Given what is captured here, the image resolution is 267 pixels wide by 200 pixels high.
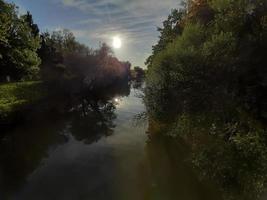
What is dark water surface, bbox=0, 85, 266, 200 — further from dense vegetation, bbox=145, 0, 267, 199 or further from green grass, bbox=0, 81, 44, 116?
dense vegetation, bbox=145, 0, 267, 199

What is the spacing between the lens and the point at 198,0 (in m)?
17.7

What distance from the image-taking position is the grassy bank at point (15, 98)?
23.4 m

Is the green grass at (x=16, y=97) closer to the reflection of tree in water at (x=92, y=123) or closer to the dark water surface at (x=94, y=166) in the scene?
the dark water surface at (x=94, y=166)

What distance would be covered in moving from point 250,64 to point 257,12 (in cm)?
257

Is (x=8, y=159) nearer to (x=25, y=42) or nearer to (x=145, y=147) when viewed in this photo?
(x=145, y=147)

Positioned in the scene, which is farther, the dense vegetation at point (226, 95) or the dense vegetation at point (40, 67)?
the dense vegetation at point (40, 67)

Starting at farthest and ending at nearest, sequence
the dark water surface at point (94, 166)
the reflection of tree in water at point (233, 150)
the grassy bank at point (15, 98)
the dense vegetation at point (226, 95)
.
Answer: the grassy bank at point (15, 98), the dark water surface at point (94, 166), the dense vegetation at point (226, 95), the reflection of tree in water at point (233, 150)

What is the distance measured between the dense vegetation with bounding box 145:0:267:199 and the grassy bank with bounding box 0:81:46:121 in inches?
596

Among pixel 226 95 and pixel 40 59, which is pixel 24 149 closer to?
pixel 226 95

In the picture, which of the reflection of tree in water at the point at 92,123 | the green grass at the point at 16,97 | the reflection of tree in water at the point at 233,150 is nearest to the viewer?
the reflection of tree in water at the point at 233,150

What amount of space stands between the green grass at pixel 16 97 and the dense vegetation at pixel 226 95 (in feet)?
50.7

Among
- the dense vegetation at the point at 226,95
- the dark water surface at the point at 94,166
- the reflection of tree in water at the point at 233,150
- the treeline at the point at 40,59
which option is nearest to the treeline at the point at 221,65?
the dense vegetation at the point at 226,95

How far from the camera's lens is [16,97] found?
28.8m

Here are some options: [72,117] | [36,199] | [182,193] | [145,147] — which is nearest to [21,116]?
[72,117]
